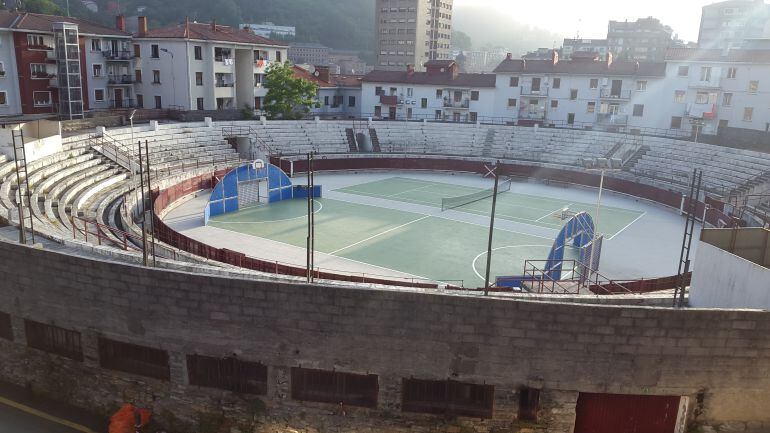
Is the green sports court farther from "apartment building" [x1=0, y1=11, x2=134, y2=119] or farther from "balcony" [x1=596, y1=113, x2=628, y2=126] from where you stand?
"apartment building" [x1=0, y1=11, x2=134, y2=119]

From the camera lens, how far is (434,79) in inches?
2788

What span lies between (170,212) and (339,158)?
19942 millimetres

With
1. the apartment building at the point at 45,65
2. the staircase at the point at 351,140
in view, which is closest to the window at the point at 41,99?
the apartment building at the point at 45,65

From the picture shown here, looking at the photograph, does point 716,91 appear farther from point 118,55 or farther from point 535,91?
point 118,55

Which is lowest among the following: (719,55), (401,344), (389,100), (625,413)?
(625,413)

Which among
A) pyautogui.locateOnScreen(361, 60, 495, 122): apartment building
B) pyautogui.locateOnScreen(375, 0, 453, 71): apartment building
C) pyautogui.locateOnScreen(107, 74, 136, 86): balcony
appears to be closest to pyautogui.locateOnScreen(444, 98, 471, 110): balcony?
pyautogui.locateOnScreen(361, 60, 495, 122): apartment building

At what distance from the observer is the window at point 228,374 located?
14539mm

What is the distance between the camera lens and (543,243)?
31.1 metres

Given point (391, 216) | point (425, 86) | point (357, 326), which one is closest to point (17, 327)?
point (357, 326)

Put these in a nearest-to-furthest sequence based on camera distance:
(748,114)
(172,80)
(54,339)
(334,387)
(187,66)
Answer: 1. (334,387)
2. (54,339)
3. (748,114)
4. (187,66)
5. (172,80)

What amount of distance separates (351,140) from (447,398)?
45141 millimetres

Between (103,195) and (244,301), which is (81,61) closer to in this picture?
(103,195)

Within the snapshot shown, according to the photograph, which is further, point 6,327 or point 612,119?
point 612,119

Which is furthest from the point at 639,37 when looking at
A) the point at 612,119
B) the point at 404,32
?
the point at 612,119
